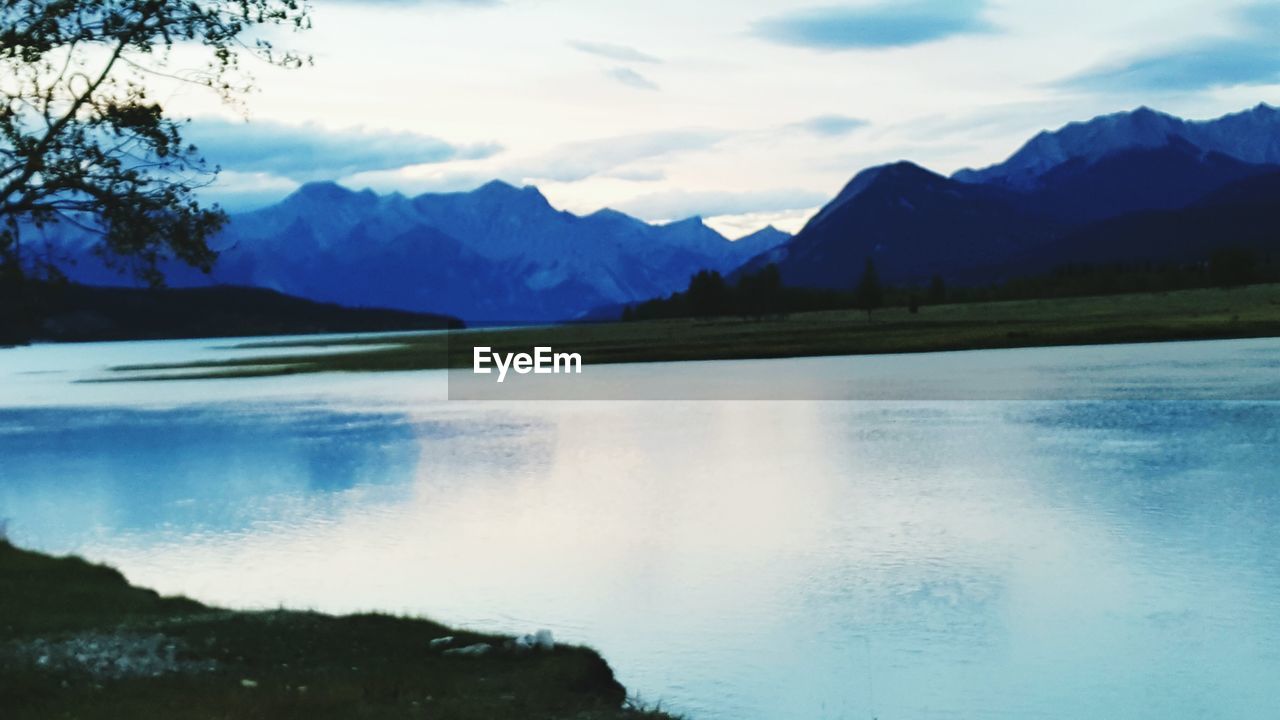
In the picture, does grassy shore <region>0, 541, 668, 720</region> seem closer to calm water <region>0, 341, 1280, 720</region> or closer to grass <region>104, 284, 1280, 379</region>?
calm water <region>0, 341, 1280, 720</region>

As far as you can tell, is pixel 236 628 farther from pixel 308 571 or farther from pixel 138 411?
pixel 138 411

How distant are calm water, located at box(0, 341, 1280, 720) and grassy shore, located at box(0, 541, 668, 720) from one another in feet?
7.71

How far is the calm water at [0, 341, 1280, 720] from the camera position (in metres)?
20.6

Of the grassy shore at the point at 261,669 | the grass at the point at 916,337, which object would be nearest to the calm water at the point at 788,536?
the grassy shore at the point at 261,669

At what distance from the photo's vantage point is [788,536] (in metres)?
32.9

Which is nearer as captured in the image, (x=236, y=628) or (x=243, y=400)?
(x=236, y=628)

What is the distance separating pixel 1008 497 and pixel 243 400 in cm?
7996

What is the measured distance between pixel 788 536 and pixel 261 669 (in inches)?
699

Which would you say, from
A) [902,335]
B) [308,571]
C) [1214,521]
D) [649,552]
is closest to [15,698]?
[308,571]

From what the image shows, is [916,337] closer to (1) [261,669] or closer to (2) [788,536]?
(2) [788,536]

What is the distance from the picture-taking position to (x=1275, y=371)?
79.2m

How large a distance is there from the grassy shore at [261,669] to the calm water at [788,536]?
235cm

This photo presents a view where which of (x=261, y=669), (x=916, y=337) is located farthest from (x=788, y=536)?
(x=916, y=337)

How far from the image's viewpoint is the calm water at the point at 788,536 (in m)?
20.6
